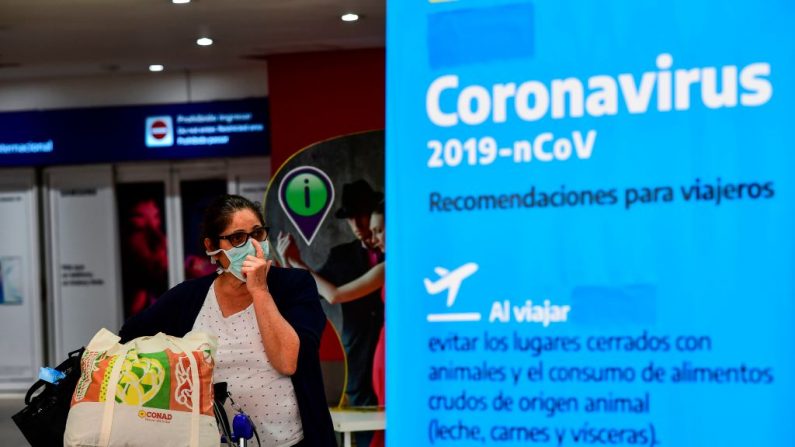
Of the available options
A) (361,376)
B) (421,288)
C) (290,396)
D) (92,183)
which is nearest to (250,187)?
(92,183)

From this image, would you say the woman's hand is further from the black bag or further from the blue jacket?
the black bag

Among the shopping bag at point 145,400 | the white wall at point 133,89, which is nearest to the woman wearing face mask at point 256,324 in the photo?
the shopping bag at point 145,400

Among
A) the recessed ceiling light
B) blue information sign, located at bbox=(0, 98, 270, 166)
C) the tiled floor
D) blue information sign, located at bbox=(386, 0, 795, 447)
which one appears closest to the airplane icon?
blue information sign, located at bbox=(386, 0, 795, 447)

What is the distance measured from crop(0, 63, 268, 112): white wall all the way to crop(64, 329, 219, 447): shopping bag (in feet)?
28.0

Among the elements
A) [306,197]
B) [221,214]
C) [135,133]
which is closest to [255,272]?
[221,214]

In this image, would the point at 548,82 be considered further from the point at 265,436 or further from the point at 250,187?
the point at 250,187

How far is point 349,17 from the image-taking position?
8586 mm

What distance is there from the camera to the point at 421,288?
155 centimetres

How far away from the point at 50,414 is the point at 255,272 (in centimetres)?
65

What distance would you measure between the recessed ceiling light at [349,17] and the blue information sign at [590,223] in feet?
23.2

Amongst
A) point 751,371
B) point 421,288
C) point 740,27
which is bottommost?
point 751,371

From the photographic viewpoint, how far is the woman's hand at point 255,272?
2.79 metres

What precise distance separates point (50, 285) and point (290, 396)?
9.68m

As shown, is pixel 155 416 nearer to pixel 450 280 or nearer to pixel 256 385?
pixel 256 385
